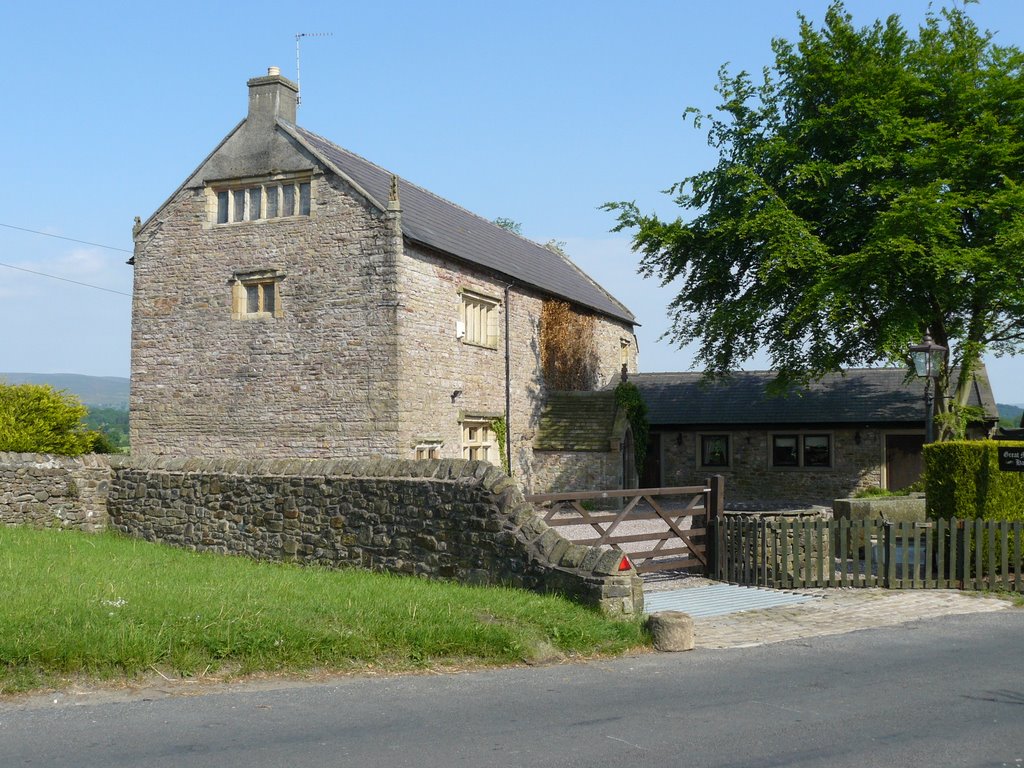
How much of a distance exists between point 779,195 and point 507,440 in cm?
1029

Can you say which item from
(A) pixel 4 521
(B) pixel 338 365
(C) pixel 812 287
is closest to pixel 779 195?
(C) pixel 812 287

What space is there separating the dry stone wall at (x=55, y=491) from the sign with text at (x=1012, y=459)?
1510 centimetres

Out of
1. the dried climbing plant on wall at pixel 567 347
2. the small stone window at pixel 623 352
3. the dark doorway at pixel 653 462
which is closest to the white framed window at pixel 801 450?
the dark doorway at pixel 653 462

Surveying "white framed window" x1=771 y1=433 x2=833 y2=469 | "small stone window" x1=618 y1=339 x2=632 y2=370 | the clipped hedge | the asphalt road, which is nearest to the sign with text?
the clipped hedge

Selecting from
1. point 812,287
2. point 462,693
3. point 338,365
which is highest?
point 812,287

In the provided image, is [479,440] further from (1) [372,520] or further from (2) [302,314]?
(1) [372,520]

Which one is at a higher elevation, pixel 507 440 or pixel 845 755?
pixel 507 440

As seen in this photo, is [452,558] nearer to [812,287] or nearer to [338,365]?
[338,365]

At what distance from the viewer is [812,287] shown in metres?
23.8

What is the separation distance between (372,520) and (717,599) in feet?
16.3

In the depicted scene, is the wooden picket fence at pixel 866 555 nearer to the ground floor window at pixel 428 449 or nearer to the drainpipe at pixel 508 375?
the ground floor window at pixel 428 449

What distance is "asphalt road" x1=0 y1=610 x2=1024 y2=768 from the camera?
6289mm

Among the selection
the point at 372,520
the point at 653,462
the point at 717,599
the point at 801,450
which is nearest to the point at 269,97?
the point at 372,520

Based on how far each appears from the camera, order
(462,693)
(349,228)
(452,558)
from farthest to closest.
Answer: (349,228), (452,558), (462,693)
